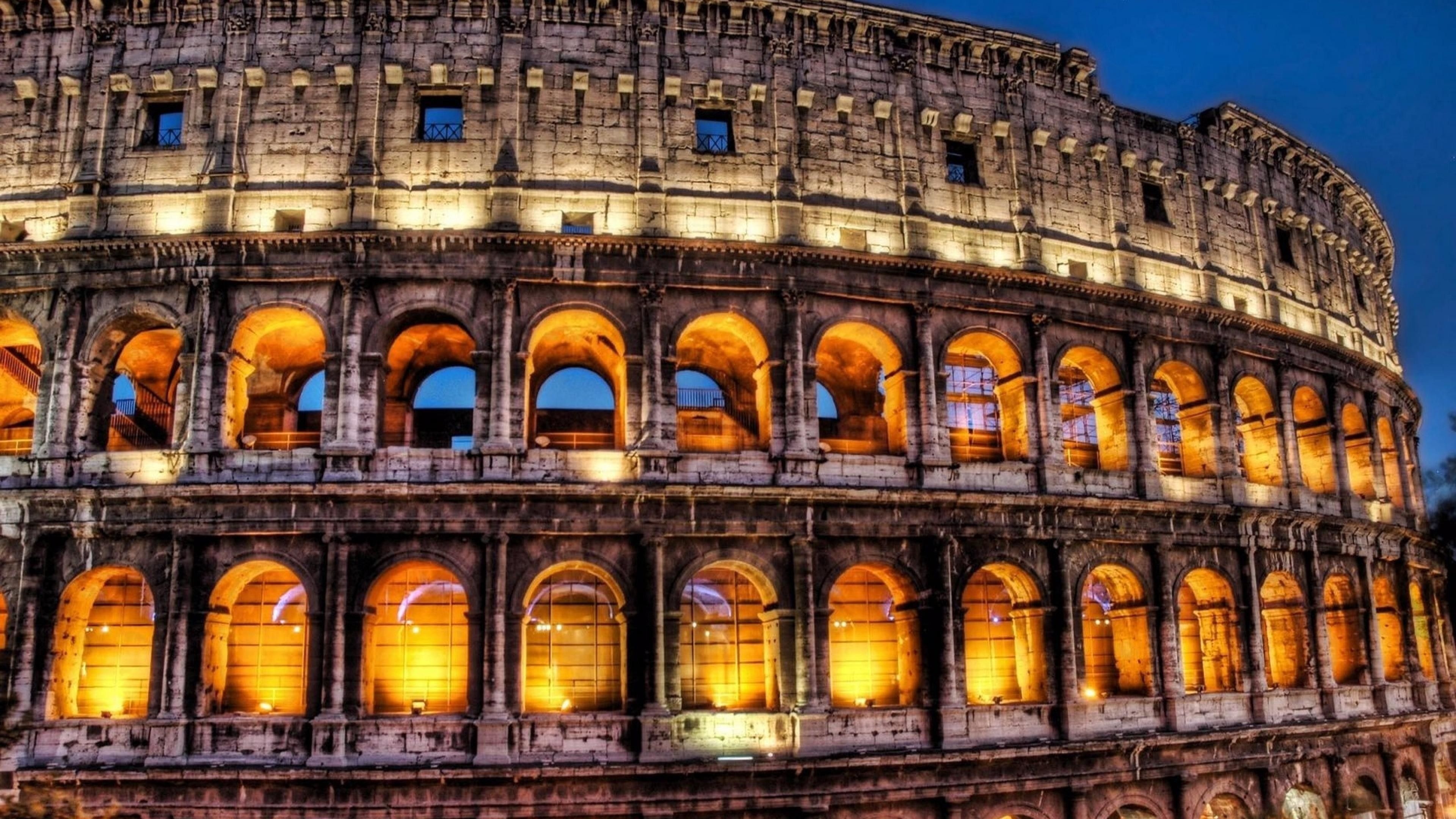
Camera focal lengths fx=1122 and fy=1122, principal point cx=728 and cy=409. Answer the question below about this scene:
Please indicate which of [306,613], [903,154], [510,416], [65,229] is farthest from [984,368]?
[65,229]

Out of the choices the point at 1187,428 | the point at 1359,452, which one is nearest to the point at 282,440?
the point at 1187,428

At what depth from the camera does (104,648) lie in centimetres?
1873

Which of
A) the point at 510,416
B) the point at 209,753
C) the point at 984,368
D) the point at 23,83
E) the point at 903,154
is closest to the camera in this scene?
the point at 209,753

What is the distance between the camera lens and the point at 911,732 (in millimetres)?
18781

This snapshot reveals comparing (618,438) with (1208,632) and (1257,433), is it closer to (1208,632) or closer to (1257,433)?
(1208,632)

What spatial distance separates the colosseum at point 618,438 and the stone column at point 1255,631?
69 millimetres

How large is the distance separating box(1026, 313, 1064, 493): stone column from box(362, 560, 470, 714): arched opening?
10556 millimetres

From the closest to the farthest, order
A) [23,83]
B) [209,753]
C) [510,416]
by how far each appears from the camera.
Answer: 1. [209,753]
2. [510,416]
3. [23,83]

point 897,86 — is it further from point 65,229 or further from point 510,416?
point 65,229

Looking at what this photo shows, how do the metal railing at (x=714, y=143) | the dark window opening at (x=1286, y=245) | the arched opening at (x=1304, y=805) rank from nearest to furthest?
the metal railing at (x=714, y=143) < the arched opening at (x=1304, y=805) < the dark window opening at (x=1286, y=245)

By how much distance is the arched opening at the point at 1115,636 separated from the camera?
2116 centimetres

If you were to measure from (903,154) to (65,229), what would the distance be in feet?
48.7

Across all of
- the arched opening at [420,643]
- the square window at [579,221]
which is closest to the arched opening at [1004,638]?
the arched opening at [420,643]

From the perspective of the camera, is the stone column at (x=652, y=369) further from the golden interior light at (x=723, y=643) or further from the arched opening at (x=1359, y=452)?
the arched opening at (x=1359, y=452)
